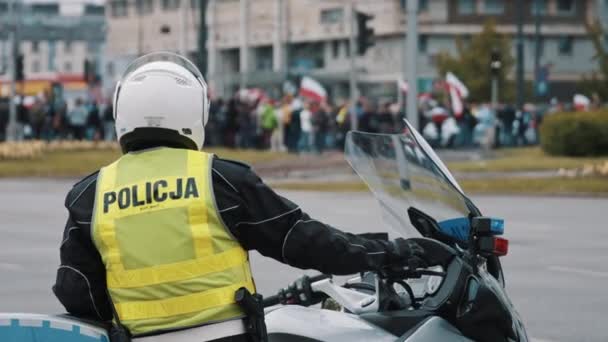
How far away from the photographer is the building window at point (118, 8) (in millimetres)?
112625

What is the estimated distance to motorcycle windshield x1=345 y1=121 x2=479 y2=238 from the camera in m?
5.23

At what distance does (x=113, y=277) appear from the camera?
450cm

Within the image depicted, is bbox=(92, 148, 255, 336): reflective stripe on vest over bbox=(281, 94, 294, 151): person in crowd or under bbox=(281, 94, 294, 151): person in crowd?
over

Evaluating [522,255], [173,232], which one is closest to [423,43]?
[522,255]

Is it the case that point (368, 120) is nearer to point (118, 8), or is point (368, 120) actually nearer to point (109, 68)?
point (109, 68)

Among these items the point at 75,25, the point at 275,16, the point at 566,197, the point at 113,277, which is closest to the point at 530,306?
the point at 113,277

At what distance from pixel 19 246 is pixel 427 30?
2813 inches

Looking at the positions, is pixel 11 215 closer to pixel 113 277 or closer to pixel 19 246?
pixel 19 246

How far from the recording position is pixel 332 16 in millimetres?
91000

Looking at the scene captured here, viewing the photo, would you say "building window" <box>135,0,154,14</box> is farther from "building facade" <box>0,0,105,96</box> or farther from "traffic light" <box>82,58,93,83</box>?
"traffic light" <box>82,58,93,83</box>

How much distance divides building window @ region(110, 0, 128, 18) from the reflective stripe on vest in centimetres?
10897

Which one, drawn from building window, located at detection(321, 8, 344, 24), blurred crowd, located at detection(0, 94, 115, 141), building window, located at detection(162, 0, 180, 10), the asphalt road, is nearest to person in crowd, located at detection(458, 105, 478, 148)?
blurred crowd, located at detection(0, 94, 115, 141)

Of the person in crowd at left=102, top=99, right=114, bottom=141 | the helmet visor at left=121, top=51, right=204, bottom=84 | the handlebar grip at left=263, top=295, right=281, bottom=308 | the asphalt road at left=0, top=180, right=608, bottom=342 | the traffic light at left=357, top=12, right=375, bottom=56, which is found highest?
the helmet visor at left=121, top=51, right=204, bottom=84

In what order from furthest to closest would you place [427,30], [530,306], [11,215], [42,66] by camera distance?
[42,66], [427,30], [11,215], [530,306]
